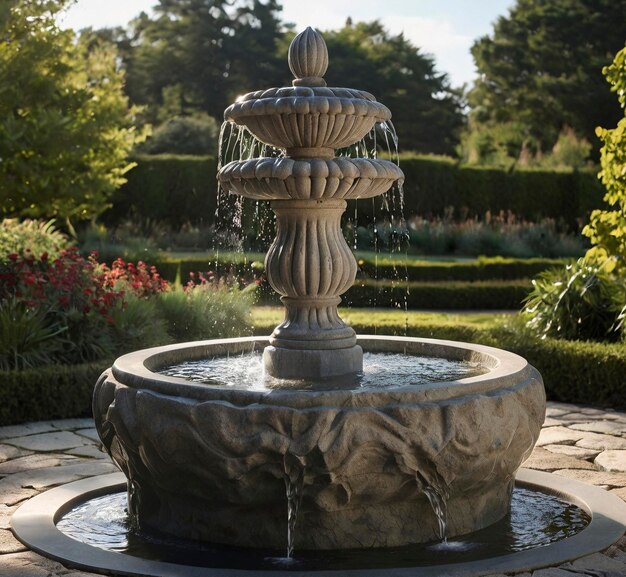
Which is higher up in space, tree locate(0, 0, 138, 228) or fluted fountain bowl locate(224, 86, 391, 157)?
tree locate(0, 0, 138, 228)

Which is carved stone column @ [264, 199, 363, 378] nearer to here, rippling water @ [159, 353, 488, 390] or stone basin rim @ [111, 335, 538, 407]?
rippling water @ [159, 353, 488, 390]

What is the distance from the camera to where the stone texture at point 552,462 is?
236 inches

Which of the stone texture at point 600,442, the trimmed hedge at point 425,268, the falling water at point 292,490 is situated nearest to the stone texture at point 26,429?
the falling water at point 292,490

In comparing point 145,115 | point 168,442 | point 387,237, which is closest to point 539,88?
point 145,115

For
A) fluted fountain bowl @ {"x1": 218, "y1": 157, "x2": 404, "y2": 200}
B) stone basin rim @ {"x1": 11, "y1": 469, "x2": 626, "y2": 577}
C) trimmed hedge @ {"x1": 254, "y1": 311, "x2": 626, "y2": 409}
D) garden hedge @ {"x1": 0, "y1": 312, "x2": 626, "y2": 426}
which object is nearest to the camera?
stone basin rim @ {"x1": 11, "y1": 469, "x2": 626, "y2": 577}

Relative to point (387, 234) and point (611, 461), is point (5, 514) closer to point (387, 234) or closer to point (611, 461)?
point (611, 461)

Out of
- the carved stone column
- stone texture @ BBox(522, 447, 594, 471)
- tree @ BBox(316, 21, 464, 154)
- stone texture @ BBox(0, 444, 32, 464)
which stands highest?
tree @ BBox(316, 21, 464, 154)

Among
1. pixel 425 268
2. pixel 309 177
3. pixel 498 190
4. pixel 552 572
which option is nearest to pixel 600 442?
pixel 552 572

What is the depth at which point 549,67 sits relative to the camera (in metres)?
37.9

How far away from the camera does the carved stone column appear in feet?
17.5

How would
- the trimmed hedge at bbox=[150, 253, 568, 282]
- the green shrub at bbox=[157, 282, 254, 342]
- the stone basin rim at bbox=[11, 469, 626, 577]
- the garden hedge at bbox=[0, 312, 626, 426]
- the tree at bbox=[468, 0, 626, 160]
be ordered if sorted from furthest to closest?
1. the tree at bbox=[468, 0, 626, 160]
2. the trimmed hedge at bbox=[150, 253, 568, 282]
3. the green shrub at bbox=[157, 282, 254, 342]
4. the garden hedge at bbox=[0, 312, 626, 426]
5. the stone basin rim at bbox=[11, 469, 626, 577]

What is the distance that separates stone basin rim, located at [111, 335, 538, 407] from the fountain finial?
172cm

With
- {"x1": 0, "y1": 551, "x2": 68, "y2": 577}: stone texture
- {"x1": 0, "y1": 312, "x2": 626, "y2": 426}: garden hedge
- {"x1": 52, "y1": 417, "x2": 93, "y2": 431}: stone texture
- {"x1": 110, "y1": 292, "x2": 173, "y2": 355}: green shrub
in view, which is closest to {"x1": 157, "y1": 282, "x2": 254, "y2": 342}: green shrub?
{"x1": 110, "y1": 292, "x2": 173, "y2": 355}: green shrub

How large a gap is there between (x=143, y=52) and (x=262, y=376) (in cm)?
3786
